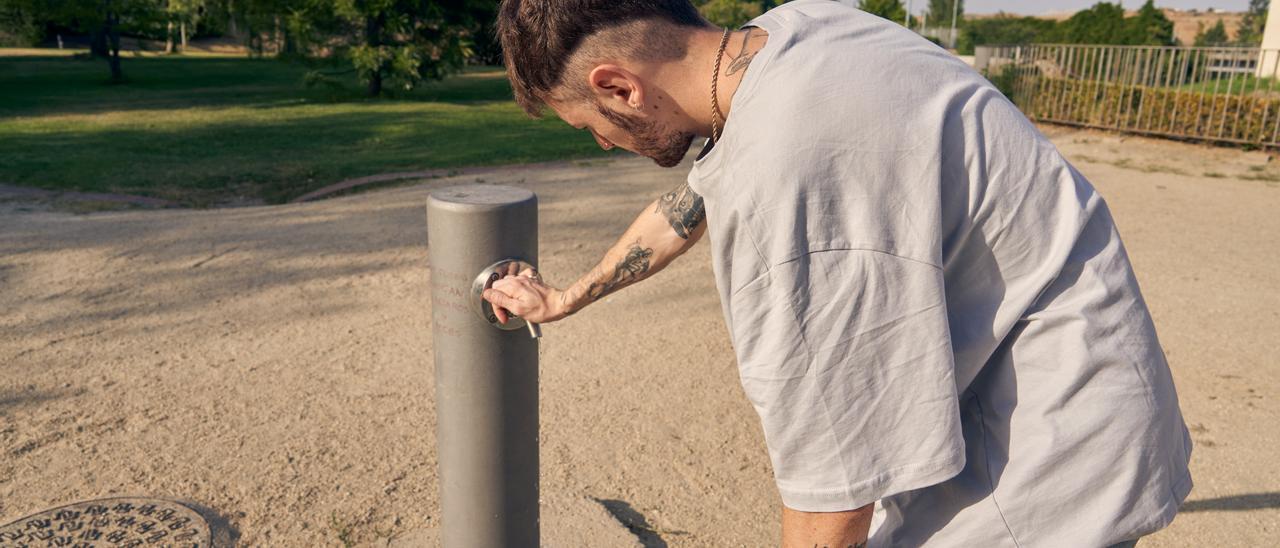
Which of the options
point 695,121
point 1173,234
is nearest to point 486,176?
point 1173,234

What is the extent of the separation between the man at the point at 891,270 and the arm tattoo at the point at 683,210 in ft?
0.53

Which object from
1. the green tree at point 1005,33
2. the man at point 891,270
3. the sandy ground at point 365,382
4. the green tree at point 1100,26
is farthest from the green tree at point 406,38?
the green tree at point 1005,33

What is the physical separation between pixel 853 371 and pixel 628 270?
58cm

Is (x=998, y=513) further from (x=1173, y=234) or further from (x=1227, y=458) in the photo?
(x=1173, y=234)

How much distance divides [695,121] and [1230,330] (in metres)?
4.21

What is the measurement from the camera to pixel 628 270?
1.51 m

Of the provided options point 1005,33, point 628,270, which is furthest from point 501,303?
point 1005,33

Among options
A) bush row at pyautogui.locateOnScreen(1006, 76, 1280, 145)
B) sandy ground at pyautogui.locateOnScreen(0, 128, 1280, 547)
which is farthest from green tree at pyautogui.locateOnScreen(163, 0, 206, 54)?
sandy ground at pyautogui.locateOnScreen(0, 128, 1280, 547)

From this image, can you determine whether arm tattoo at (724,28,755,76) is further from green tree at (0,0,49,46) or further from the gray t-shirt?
green tree at (0,0,49,46)

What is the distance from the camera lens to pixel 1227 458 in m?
3.17

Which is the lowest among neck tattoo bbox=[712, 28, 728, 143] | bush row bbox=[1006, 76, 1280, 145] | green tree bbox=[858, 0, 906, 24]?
bush row bbox=[1006, 76, 1280, 145]

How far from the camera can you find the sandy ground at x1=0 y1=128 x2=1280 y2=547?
279 centimetres

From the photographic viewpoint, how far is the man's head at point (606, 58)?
1096mm

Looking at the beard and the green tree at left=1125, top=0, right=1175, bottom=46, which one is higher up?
the green tree at left=1125, top=0, right=1175, bottom=46
